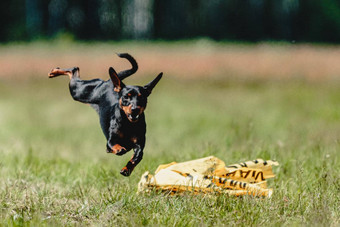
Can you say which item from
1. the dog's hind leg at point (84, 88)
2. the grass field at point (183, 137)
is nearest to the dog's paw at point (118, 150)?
the dog's hind leg at point (84, 88)

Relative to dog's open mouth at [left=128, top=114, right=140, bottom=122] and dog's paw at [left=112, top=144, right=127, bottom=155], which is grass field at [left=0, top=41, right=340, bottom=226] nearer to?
dog's paw at [left=112, top=144, right=127, bottom=155]

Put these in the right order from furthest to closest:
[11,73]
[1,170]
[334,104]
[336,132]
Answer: [11,73]
[334,104]
[336,132]
[1,170]

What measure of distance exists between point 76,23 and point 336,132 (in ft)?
84.3

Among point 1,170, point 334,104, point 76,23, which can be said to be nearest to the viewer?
point 1,170

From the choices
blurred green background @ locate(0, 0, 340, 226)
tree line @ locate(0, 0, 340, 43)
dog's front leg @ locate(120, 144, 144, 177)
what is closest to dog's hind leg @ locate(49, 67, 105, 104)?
dog's front leg @ locate(120, 144, 144, 177)

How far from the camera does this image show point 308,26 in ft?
102

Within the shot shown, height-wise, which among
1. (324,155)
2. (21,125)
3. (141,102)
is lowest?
(21,125)

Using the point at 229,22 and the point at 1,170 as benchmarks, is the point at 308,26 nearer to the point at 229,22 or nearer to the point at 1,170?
the point at 229,22

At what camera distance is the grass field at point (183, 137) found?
10.9 ft

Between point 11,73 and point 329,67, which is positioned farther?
point 11,73

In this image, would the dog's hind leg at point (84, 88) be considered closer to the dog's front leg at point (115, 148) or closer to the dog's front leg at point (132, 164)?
the dog's front leg at point (115, 148)

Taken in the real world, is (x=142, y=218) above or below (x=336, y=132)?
above

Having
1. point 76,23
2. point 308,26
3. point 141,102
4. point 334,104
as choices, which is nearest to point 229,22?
point 308,26

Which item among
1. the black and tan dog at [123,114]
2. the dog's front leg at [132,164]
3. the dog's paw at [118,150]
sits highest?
the black and tan dog at [123,114]
